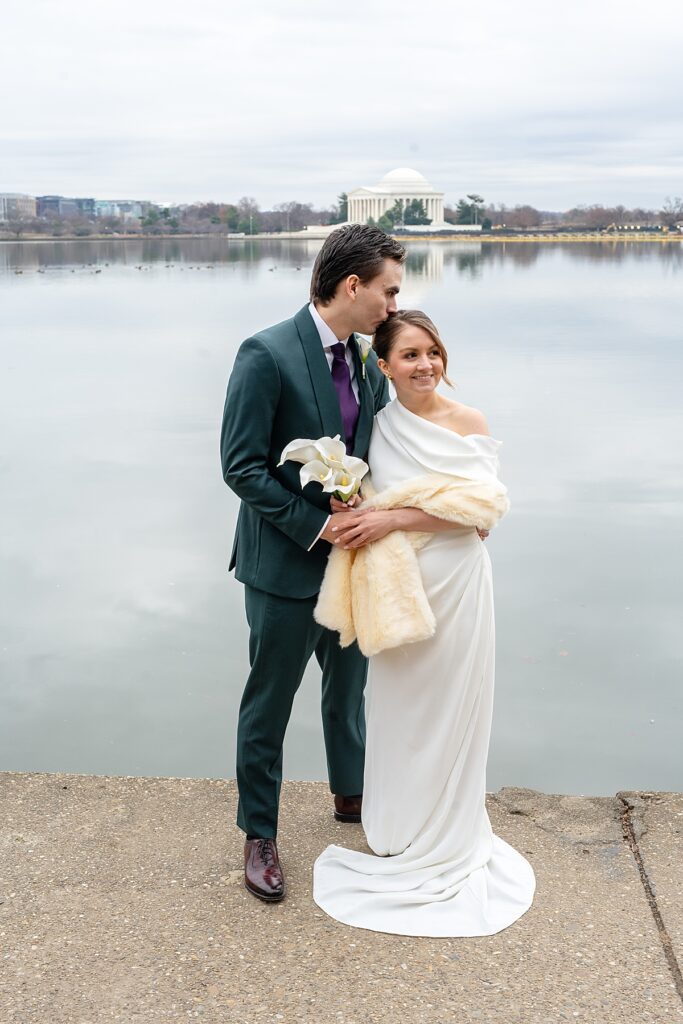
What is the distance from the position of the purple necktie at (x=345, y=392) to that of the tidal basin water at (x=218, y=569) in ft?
2.61

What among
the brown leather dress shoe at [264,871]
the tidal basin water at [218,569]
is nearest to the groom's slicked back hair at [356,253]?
the tidal basin water at [218,569]

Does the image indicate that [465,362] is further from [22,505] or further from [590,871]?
[590,871]

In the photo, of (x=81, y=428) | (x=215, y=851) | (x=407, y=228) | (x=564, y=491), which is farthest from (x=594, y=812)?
(x=407, y=228)

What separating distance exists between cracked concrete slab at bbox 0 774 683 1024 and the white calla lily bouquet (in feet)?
4.05

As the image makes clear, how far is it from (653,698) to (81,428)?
1045 cm

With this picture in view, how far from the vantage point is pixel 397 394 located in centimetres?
349

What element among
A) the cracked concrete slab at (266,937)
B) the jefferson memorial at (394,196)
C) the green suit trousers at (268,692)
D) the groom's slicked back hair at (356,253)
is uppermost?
the jefferson memorial at (394,196)

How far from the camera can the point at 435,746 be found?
139 inches

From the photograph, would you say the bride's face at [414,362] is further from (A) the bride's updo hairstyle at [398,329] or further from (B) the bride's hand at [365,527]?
(B) the bride's hand at [365,527]

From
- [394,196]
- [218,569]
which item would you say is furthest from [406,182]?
[218,569]

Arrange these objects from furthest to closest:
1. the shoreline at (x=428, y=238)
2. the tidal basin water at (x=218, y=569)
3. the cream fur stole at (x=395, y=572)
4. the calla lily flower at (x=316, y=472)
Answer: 1. the shoreline at (x=428, y=238)
2. the tidal basin water at (x=218, y=569)
3. the cream fur stole at (x=395, y=572)
4. the calla lily flower at (x=316, y=472)

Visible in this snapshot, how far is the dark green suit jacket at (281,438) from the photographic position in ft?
10.9

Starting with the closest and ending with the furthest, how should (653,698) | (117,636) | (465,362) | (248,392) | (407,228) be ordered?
(248,392)
(653,698)
(117,636)
(465,362)
(407,228)

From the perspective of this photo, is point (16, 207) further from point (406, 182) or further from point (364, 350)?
point (364, 350)
